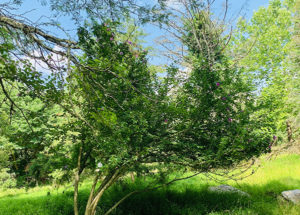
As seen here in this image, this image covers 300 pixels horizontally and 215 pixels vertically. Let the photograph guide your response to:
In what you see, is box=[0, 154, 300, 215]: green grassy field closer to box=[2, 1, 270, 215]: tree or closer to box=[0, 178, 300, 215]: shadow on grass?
box=[0, 178, 300, 215]: shadow on grass

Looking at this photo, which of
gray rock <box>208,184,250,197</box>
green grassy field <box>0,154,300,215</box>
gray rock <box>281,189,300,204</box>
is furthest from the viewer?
gray rock <box>208,184,250,197</box>

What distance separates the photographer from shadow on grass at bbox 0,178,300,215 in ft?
17.9

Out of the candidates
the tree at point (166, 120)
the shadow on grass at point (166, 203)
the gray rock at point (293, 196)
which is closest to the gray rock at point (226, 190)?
the shadow on grass at point (166, 203)

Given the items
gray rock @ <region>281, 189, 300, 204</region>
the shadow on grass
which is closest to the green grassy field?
the shadow on grass

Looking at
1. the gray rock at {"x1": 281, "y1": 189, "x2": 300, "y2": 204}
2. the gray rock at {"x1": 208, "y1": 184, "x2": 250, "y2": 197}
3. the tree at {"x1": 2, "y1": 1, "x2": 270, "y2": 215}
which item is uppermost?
the tree at {"x1": 2, "y1": 1, "x2": 270, "y2": 215}

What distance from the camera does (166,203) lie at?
5.91 m

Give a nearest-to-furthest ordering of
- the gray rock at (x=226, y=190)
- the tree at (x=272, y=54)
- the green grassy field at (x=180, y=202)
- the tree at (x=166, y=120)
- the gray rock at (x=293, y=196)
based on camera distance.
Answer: the tree at (x=166, y=120), the green grassy field at (x=180, y=202), the gray rock at (x=293, y=196), the gray rock at (x=226, y=190), the tree at (x=272, y=54)

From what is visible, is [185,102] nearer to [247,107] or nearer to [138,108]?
[138,108]

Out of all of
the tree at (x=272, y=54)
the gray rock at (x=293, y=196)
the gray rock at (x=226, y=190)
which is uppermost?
the tree at (x=272, y=54)

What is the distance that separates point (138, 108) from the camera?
156 inches

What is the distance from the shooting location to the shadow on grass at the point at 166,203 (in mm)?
5469

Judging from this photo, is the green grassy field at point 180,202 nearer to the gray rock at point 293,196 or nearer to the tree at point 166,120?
the gray rock at point 293,196

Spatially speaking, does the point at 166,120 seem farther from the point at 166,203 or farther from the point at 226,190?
the point at 226,190

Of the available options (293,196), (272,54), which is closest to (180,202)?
(293,196)
